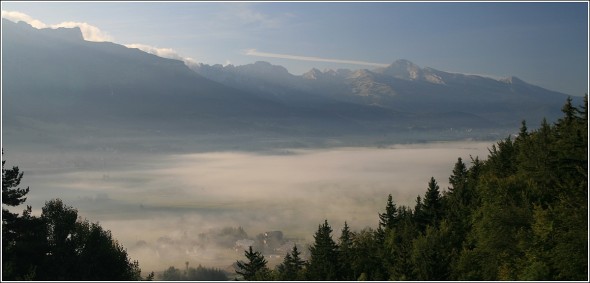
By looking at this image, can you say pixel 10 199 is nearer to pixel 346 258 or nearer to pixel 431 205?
pixel 346 258

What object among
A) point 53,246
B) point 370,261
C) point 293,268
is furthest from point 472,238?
point 53,246

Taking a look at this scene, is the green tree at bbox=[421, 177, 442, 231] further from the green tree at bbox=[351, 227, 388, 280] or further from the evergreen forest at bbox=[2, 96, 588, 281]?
the green tree at bbox=[351, 227, 388, 280]

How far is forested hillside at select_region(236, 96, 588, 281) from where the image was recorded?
48.8 m

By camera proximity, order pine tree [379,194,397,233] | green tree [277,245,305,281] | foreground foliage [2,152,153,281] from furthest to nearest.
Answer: pine tree [379,194,397,233] → green tree [277,245,305,281] → foreground foliage [2,152,153,281]

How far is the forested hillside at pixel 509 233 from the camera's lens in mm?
48781

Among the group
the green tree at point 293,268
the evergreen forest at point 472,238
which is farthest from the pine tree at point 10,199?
the green tree at point 293,268

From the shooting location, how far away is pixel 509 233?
57.3 metres

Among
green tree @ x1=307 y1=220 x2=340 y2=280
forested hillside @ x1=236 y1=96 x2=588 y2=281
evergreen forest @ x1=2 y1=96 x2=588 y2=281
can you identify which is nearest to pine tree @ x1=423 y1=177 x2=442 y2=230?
forested hillside @ x1=236 y1=96 x2=588 y2=281

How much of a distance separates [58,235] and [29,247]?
11094 millimetres

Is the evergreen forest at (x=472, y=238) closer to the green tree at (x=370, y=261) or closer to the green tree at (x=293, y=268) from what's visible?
the green tree at (x=370, y=261)

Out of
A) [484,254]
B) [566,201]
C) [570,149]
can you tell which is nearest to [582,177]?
[570,149]

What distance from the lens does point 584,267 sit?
45000 mm

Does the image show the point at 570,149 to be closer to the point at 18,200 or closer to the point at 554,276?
the point at 554,276

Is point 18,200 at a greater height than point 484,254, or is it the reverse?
point 18,200
